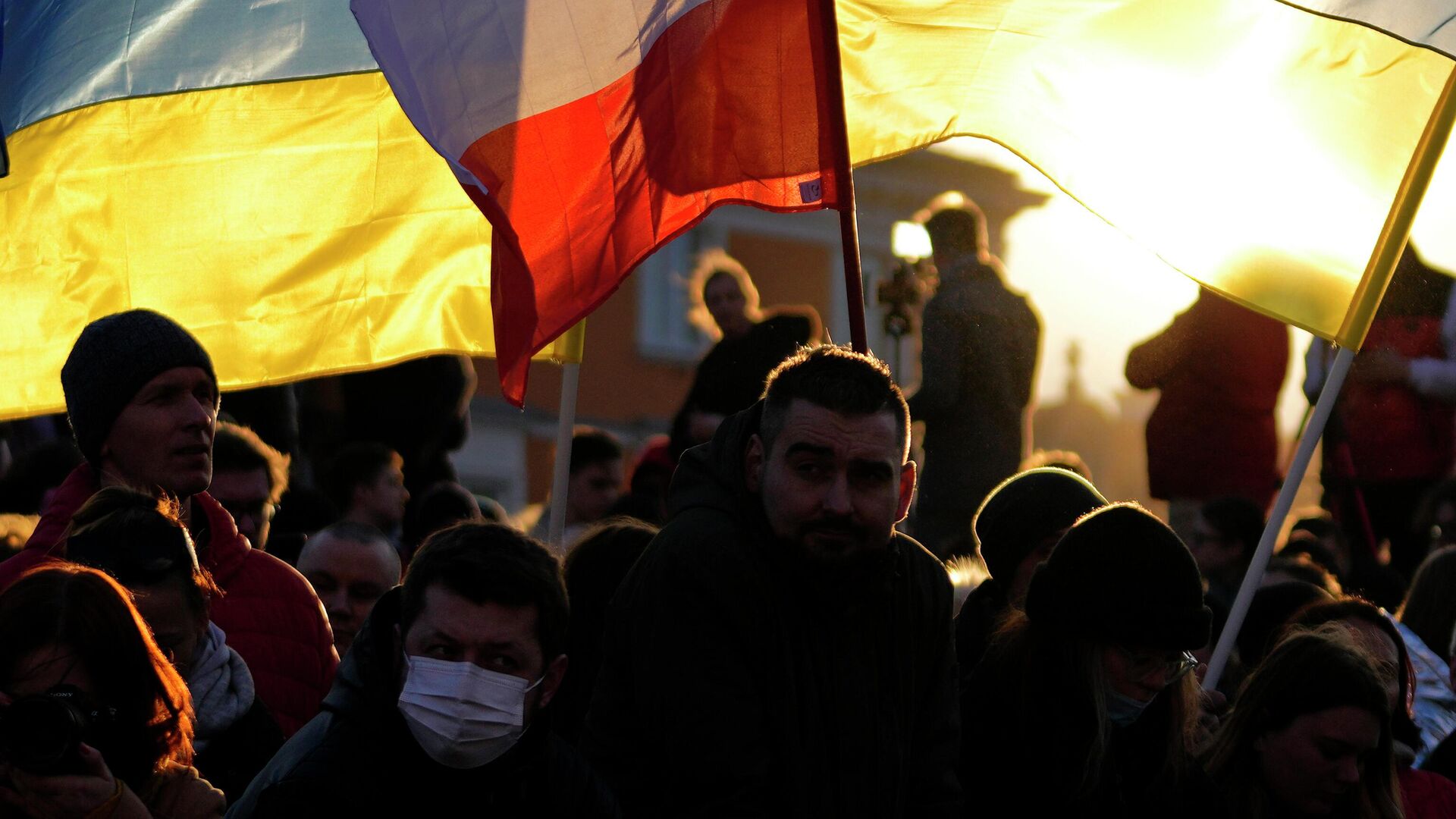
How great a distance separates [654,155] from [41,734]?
2.68m

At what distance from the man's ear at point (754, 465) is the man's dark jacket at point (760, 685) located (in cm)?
2

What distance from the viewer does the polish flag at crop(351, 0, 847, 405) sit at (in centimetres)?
590

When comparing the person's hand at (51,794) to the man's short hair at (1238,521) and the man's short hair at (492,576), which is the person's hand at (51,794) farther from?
the man's short hair at (1238,521)

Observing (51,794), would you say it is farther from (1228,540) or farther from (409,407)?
(409,407)

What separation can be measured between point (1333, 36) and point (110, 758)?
4130 mm

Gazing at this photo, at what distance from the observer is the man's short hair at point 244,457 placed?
682 centimetres

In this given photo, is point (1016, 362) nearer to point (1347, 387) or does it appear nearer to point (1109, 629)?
point (1347, 387)

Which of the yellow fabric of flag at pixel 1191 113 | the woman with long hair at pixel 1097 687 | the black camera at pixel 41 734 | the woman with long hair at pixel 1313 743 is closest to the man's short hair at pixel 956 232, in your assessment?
the yellow fabric of flag at pixel 1191 113

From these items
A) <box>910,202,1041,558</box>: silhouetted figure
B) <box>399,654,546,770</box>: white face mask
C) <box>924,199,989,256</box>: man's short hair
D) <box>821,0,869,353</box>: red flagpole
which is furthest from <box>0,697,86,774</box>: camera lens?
<box>924,199,989,256</box>: man's short hair

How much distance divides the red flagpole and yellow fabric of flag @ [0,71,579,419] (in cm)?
187

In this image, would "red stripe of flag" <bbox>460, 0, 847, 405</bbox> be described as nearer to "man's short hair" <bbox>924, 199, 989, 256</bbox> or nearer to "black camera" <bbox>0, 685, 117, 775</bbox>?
"black camera" <bbox>0, 685, 117, 775</bbox>

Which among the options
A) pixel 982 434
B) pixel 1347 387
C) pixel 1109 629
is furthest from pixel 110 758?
pixel 1347 387

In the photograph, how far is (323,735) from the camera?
411 cm

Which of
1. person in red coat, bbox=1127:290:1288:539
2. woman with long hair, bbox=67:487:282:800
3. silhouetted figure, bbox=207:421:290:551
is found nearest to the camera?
woman with long hair, bbox=67:487:282:800
